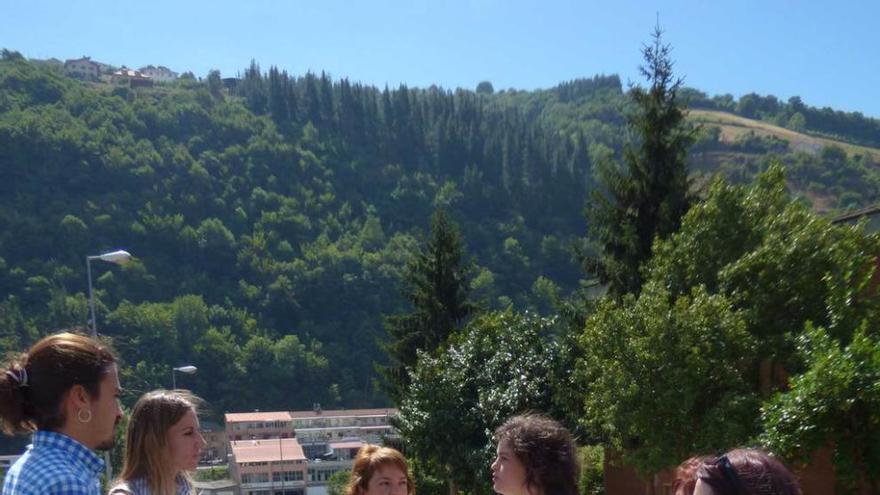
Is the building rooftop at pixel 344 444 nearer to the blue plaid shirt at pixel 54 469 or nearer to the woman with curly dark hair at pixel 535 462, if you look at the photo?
the woman with curly dark hair at pixel 535 462

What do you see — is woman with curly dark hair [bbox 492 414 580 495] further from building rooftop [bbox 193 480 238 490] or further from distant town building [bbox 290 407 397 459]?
distant town building [bbox 290 407 397 459]

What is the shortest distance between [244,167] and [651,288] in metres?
129

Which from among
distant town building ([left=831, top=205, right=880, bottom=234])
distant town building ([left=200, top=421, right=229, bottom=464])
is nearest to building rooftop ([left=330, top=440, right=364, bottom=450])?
distant town building ([left=200, top=421, right=229, bottom=464])

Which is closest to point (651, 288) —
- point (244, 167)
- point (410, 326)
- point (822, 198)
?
point (410, 326)

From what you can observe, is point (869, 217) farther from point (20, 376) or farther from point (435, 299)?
point (435, 299)

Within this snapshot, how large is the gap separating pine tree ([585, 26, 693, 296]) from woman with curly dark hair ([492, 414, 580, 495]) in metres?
17.8

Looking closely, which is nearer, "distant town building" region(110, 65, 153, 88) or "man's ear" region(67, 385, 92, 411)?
"man's ear" region(67, 385, 92, 411)

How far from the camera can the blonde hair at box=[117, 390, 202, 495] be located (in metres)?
4.22

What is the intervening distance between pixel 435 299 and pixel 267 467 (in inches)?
1497

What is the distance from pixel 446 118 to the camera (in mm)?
177000

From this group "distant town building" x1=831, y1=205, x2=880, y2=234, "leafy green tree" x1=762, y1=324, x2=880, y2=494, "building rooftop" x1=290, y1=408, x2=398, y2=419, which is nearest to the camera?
"leafy green tree" x1=762, y1=324, x2=880, y2=494

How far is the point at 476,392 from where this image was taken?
75.1ft

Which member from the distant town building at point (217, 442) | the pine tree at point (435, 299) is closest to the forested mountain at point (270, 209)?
the distant town building at point (217, 442)

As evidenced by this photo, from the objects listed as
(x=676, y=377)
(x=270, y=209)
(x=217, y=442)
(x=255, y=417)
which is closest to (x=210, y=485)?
(x=676, y=377)
